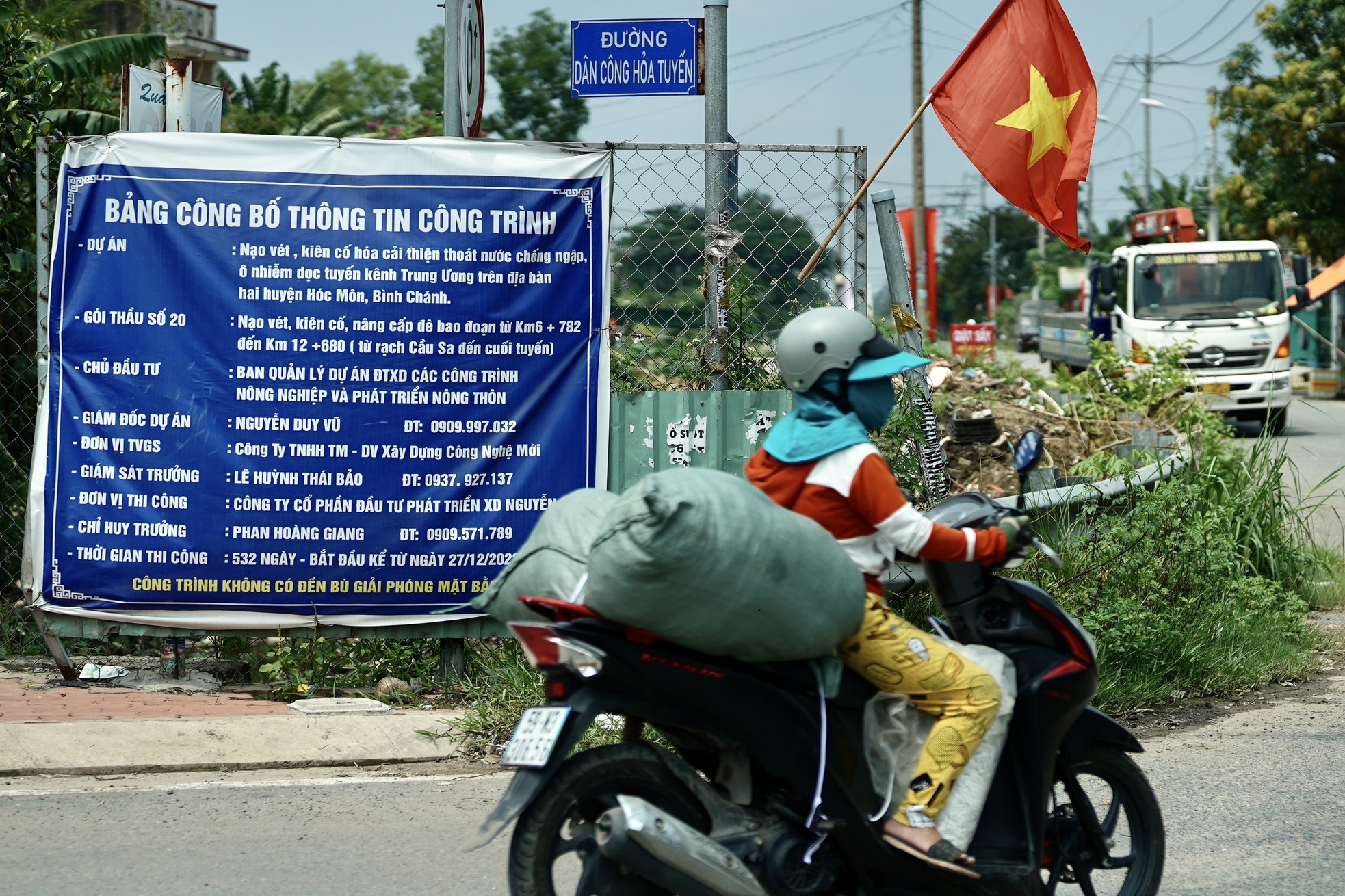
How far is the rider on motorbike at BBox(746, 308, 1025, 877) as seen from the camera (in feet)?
10.6

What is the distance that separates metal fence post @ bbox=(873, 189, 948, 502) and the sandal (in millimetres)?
2983

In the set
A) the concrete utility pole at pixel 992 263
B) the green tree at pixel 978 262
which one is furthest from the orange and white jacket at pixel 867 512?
the green tree at pixel 978 262

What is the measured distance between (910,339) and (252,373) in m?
2.94

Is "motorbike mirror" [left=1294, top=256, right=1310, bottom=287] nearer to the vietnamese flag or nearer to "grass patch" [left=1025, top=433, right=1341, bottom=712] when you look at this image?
"grass patch" [left=1025, top=433, right=1341, bottom=712]

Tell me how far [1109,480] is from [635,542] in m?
4.64

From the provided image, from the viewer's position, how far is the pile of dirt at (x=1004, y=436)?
850 centimetres

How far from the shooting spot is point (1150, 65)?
161 ft

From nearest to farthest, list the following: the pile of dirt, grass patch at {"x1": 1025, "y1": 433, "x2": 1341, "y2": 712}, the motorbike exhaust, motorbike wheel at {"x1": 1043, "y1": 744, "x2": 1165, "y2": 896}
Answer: the motorbike exhaust, motorbike wheel at {"x1": 1043, "y1": 744, "x2": 1165, "y2": 896}, grass patch at {"x1": 1025, "y1": 433, "x2": 1341, "y2": 712}, the pile of dirt

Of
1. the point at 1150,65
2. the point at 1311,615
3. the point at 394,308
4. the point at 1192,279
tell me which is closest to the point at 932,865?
the point at 394,308

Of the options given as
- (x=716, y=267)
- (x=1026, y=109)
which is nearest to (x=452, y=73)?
(x=716, y=267)

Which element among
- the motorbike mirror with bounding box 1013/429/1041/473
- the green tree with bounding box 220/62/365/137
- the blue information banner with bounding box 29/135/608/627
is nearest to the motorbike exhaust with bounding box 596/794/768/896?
the motorbike mirror with bounding box 1013/429/1041/473

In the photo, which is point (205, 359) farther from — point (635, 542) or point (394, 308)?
point (635, 542)

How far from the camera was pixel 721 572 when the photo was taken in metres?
2.89

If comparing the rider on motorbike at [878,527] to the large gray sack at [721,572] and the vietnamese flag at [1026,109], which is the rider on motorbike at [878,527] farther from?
the vietnamese flag at [1026,109]
